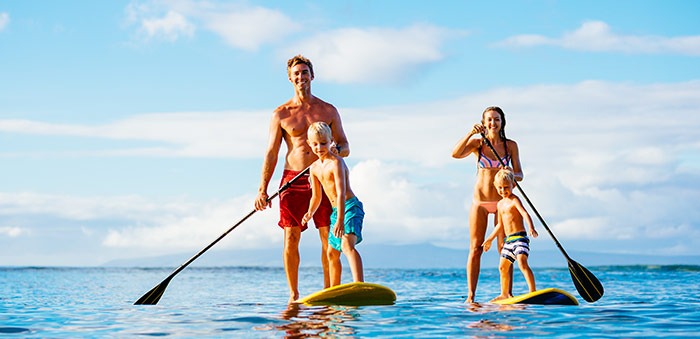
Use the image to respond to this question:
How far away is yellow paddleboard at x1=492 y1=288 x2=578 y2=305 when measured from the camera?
7520mm

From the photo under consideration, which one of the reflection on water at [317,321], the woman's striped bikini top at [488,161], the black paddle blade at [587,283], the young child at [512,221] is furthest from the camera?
the black paddle blade at [587,283]

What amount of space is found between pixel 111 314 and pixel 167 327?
1.87 metres

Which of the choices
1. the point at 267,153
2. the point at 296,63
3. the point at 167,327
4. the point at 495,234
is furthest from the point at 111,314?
the point at 495,234

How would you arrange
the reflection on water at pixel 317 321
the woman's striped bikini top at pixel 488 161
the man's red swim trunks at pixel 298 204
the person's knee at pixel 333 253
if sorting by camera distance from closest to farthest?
the reflection on water at pixel 317 321
the person's knee at pixel 333 253
the man's red swim trunks at pixel 298 204
the woman's striped bikini top at pixel 488 161

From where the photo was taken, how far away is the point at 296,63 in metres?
7.93

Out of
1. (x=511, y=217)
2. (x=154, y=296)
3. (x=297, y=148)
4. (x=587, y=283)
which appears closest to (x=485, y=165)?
(x=511, y=217)

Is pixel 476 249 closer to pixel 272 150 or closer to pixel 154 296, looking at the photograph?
pixel 272 150

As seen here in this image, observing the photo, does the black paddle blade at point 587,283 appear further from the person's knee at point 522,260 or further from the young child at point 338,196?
the young child at point 338,196

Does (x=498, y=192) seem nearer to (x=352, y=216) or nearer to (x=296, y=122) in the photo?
(x=352, y=216)

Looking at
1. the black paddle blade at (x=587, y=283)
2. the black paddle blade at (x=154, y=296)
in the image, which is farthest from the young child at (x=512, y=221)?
the black paddle blade at (x=154, y=296)

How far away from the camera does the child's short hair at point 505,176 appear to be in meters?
7.68

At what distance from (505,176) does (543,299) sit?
1.39 m

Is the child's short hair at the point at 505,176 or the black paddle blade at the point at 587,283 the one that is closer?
the child's short hair at the point at 505,176

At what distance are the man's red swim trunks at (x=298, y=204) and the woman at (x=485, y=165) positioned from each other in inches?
66.1
